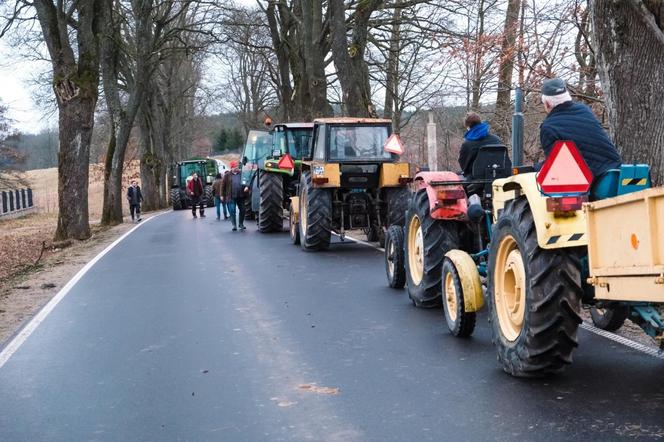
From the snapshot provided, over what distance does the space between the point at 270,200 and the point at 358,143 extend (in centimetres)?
488

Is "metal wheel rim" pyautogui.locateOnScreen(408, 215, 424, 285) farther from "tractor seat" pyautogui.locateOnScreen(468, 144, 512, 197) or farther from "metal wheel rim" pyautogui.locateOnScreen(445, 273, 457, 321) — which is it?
"metal wheel rim" pyautogui.locateOnScreen(445, 273, 457, 321)

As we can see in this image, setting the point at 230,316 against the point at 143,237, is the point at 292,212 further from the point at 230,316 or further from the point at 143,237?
the point at 230,316

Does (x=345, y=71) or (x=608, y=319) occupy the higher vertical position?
(x=345, y=71)

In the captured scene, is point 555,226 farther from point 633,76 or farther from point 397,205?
point 397,205

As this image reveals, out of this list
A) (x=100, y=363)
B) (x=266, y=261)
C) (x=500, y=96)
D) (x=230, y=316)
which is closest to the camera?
(x=100, y=363)

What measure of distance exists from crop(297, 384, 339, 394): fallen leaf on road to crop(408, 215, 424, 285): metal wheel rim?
3.37m

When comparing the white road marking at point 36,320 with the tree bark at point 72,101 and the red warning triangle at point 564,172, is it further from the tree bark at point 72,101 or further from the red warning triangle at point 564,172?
the tree bark at point 72,101

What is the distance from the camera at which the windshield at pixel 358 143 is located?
1622 centimetres

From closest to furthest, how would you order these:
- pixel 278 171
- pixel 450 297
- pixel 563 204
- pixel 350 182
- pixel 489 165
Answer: pixel 563 204
pixel 450 297
pixel 489 165
pixel 350 182
pixel 278 171

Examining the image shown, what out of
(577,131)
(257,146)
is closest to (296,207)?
(257,146)

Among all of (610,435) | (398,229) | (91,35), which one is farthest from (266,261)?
(91,35)

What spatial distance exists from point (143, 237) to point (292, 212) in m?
6.14

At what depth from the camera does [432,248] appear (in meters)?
9.02

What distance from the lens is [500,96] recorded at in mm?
21641
